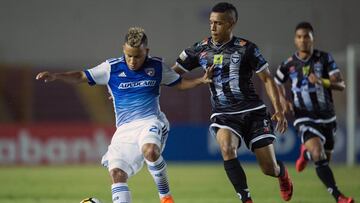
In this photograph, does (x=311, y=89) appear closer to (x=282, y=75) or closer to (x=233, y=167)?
(x=282, y=75)

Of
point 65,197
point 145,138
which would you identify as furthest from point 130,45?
point 65,197

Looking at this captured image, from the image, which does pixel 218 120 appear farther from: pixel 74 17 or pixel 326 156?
pixel 74 17

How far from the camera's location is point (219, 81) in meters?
8.59

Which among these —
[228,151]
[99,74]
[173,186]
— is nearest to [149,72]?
[99,74]

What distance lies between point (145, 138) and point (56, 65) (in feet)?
47.8

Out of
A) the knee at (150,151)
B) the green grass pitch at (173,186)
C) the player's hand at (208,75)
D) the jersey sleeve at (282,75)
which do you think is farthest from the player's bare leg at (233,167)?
the jersey sleeve at (282,75)

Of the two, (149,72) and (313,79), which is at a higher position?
(149,72)

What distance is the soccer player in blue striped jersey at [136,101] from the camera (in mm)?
7941

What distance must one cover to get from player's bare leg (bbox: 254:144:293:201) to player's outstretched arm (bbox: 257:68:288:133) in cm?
43

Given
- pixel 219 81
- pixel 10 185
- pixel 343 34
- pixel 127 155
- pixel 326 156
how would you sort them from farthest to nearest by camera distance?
1. pixel 343 34
2. pixel 10 185
3. pixel 326 156
4. pixel 219 81
5. pixel 127 155

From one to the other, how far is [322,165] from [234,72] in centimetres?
237

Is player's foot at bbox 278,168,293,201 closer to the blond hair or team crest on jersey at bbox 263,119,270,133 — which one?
team crest on jersey at bbox 263,119,270,133

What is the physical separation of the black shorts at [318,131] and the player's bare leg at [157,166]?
10.2ft

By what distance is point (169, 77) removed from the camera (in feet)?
28.1
